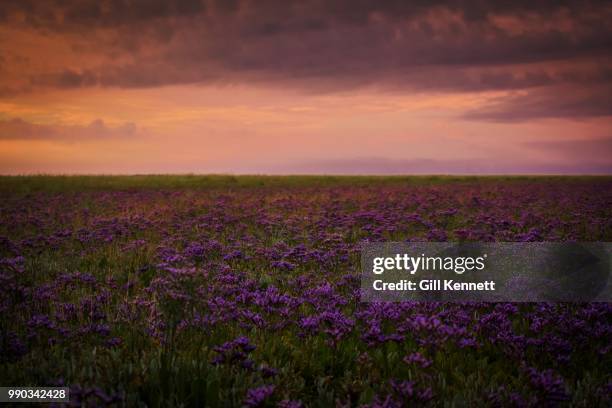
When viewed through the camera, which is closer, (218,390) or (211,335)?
(218,390)

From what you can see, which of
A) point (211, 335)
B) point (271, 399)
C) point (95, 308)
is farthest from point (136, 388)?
point (95, 308)

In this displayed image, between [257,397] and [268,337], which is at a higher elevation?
[257,397]

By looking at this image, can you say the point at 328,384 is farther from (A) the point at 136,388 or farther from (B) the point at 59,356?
(B) the point at 59,356

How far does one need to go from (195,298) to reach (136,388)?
95 centimetres

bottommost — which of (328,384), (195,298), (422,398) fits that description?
(328,384)

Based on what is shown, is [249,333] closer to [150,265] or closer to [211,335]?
[211,335]

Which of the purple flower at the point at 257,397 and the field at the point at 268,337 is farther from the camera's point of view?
the field at the point at 268,337

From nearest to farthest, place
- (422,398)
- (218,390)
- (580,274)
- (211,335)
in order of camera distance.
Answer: (422,398)
(218,390)
(211,335)
(580,274)

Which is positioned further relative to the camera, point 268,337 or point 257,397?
point 268,337

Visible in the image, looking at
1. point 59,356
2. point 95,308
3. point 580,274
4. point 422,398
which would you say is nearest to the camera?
point 422,398

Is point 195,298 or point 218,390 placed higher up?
point 195,298

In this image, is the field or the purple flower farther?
the field

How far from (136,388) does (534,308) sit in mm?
5939

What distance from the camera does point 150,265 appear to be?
9508 mm
